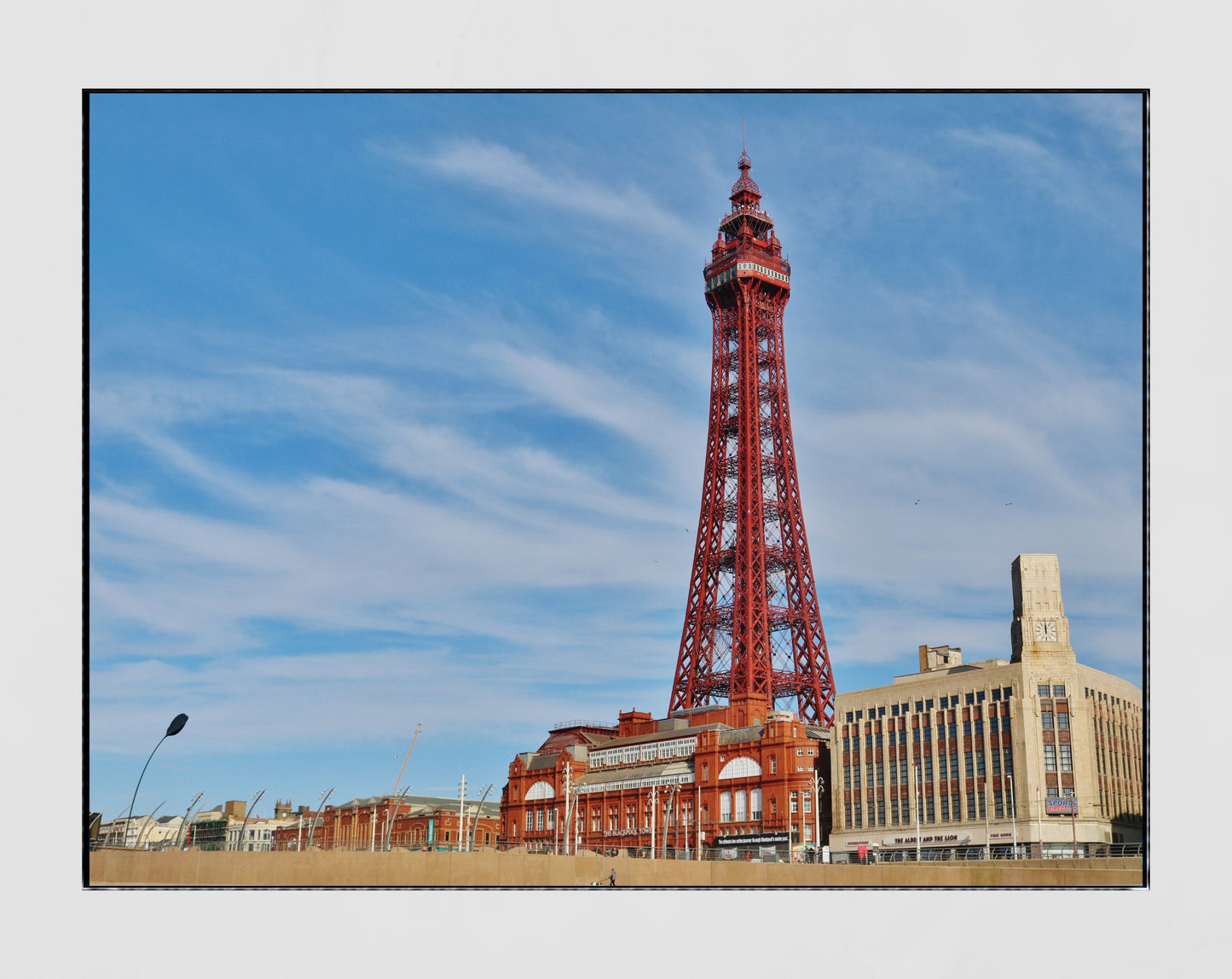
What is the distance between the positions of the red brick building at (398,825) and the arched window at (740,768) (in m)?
49.1

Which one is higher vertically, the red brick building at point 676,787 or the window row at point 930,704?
the window row at point 930,704

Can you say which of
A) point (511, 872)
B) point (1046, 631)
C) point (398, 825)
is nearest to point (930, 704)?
point (1046, 631)

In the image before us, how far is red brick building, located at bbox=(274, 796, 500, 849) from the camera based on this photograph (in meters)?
154

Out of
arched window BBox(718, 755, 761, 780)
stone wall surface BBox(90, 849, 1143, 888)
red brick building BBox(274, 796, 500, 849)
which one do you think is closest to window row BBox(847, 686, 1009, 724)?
arched window BBox(718, 755, 761, 780)

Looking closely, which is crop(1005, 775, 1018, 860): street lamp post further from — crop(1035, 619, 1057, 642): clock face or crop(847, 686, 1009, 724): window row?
crop(1035, 619, 1057, 642): clock face

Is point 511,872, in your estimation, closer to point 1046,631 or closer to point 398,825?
point 1046,631

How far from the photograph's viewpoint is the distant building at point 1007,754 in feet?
276

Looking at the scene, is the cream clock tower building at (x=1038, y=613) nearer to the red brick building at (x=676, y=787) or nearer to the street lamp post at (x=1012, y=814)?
the street lamp post at (x=1012, y=814)

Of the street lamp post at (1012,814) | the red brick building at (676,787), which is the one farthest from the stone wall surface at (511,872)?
the red brick building at (676,787)

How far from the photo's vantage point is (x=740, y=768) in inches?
4092

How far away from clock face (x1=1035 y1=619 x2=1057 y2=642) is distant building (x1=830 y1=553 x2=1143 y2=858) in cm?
8

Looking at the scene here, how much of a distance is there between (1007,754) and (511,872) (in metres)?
46.4

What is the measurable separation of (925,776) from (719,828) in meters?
18.6

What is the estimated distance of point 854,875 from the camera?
181 feet
